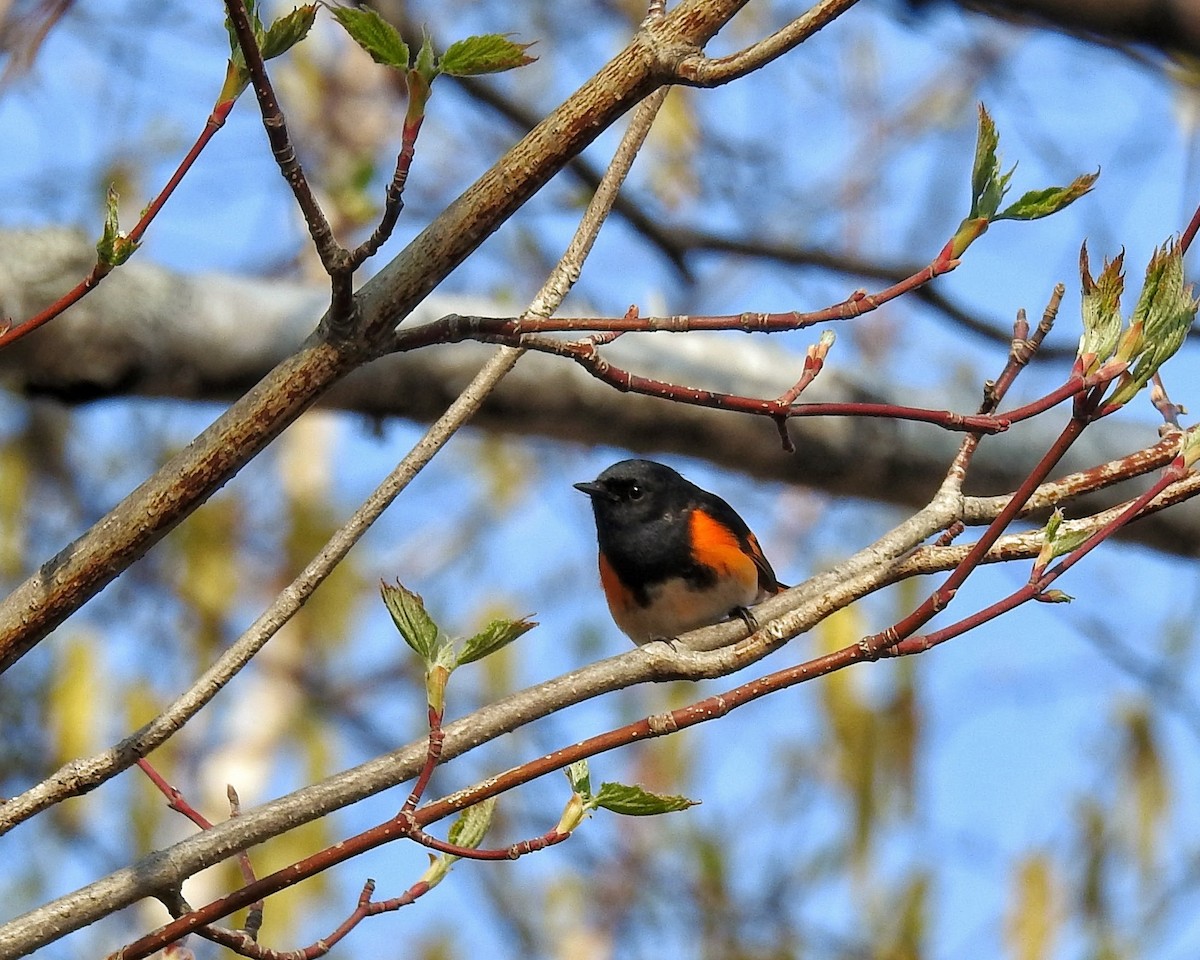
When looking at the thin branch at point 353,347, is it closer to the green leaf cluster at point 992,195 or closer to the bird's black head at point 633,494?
the green leaf cluster at point 992,195

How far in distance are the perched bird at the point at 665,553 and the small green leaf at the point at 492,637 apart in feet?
8.23

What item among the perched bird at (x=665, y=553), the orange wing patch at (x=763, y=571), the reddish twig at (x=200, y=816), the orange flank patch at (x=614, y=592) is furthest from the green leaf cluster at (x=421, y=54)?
the orange wing patch at (x=763, y=571)

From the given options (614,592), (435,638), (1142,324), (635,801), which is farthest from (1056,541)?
(614,592)

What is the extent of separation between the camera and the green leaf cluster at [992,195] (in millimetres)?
1159

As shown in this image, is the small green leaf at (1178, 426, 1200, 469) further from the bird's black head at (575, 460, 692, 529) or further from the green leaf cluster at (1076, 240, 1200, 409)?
the bird's black head at (575, 460, 692, 529)

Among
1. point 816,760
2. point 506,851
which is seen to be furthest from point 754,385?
point 506,851

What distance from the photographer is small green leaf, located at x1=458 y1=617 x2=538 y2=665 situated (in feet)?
3.74

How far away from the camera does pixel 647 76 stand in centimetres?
107

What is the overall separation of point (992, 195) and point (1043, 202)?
4cm

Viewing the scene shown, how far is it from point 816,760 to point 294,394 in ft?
15.1

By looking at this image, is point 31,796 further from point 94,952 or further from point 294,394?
point 94,952

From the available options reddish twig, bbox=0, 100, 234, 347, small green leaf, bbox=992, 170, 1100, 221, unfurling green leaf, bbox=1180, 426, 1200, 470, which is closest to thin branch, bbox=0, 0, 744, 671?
reddish twig, bbox=0, 100, 234, 347

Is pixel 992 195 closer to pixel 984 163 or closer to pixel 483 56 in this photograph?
pixel 984 163

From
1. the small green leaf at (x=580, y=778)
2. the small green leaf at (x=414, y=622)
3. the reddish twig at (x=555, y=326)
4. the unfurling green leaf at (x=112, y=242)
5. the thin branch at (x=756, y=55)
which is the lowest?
the small green leaf at (x=580, y=778)
